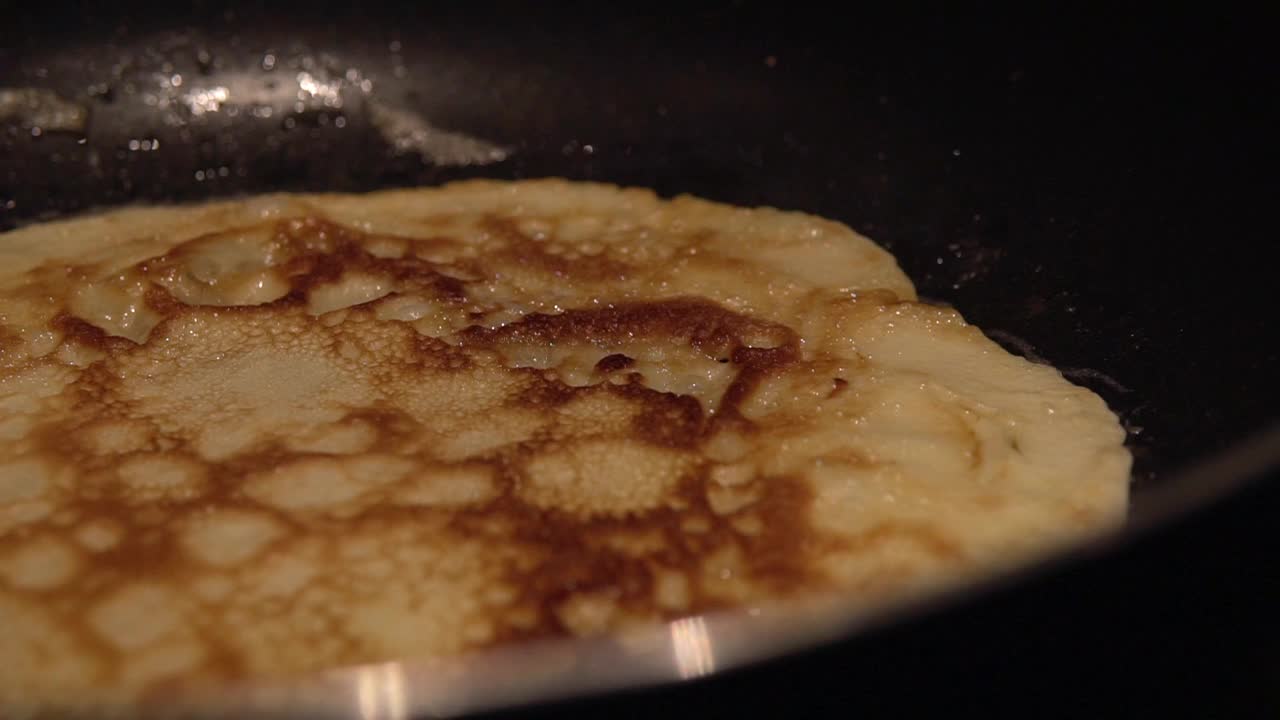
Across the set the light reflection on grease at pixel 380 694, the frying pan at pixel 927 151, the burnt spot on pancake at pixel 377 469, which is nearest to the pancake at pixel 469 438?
the burnt spot on pancake at pixel 377 469

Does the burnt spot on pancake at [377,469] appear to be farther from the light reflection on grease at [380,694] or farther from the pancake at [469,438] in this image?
the light reflection on grease at [380,694]

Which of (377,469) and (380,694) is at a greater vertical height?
(377,469)

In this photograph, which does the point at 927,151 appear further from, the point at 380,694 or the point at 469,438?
the point at 380,694

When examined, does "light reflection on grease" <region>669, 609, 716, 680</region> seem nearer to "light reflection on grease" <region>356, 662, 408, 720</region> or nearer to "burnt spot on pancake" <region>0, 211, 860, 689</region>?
"light reflection on grease" <region>356, 662, 408, 720</region>

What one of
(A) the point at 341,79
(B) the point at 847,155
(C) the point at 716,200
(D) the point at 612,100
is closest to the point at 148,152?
(A) the point at 341,79

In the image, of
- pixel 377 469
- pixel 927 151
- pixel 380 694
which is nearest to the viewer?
pixel 380 694

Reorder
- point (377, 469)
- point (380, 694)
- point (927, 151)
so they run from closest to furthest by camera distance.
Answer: point (380, 694) → point (377, 469) → point (927, 151)

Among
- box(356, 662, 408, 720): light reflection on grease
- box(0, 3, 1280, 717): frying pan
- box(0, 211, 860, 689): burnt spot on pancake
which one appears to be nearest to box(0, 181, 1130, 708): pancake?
box(0, 211, 860, 689): burnt spot on pancake

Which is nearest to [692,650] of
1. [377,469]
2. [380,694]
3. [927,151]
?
[380,694]
